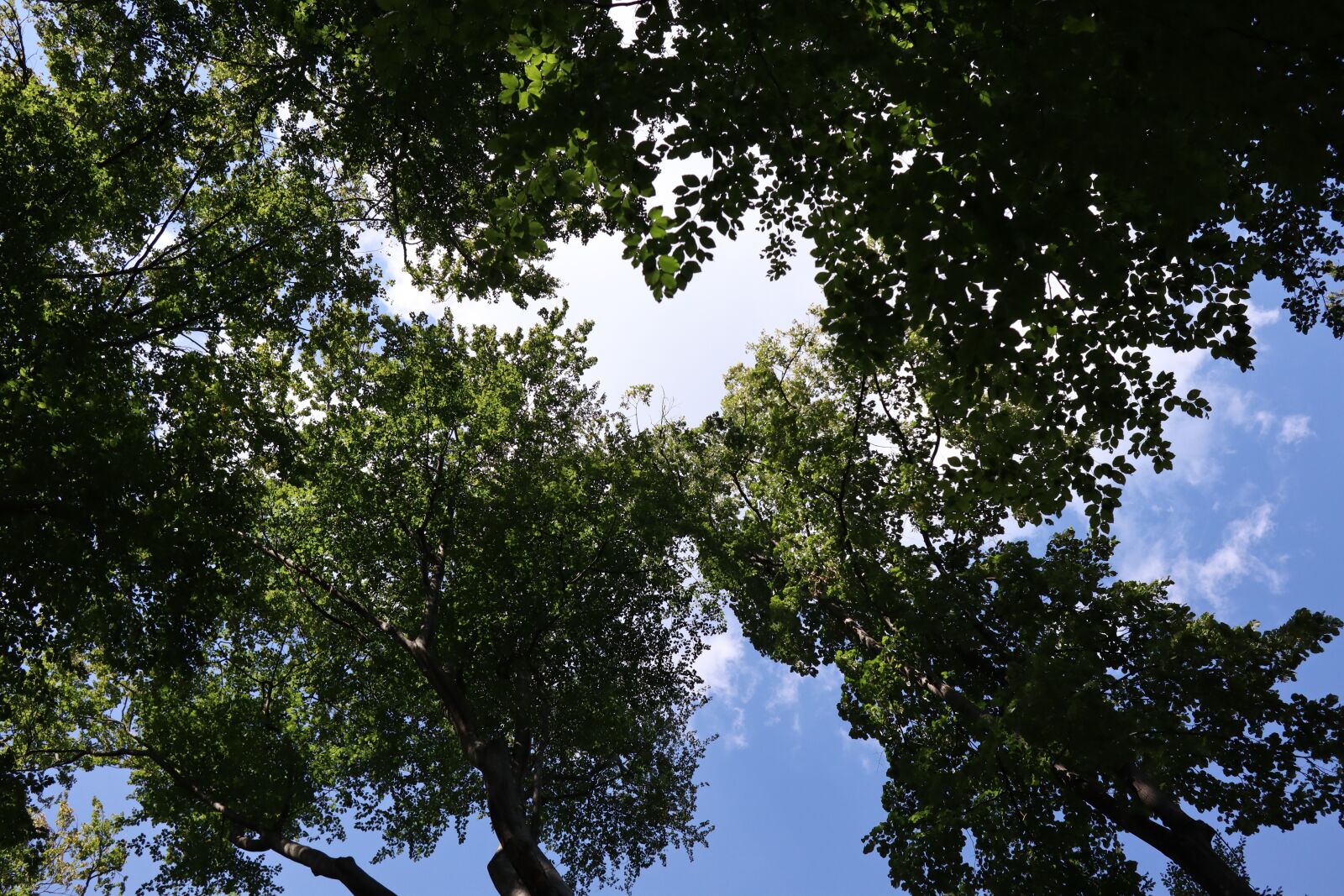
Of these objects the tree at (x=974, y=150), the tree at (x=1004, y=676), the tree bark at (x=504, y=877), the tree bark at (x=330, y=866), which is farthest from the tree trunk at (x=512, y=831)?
the tree at (x=974, y=150)

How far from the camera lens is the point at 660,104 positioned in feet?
14.2

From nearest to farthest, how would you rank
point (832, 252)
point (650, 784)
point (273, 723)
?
point (832, 252)
point (273, 723)
point (650, 784)

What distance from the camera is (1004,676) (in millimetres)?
13727

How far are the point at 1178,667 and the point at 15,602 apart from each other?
16.1 metres

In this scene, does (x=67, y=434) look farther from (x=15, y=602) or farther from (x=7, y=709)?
(x=7, y=709)

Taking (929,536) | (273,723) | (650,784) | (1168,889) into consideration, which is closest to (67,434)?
(273,723)

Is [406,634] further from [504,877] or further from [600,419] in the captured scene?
[600,419]

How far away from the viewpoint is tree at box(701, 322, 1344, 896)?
31.6ft

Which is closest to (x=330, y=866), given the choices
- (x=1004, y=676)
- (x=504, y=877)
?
(x=504, y=877)

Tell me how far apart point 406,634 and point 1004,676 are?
1180cm

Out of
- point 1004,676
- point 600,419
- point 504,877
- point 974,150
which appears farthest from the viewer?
point 600,419

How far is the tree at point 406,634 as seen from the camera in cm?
1505

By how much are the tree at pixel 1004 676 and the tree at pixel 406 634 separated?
3.32 m

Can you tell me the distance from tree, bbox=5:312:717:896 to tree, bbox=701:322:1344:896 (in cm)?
332
